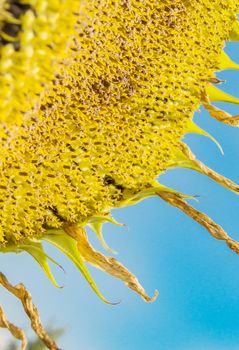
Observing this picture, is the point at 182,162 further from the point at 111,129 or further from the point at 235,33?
the point at 235,33

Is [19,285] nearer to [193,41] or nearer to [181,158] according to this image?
[181,158]

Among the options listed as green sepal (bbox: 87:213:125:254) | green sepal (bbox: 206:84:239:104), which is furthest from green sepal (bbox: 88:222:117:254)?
green sepal (bbox: 206:84:239:104)

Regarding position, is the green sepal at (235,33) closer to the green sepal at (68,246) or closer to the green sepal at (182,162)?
the green sepal at (182,162)

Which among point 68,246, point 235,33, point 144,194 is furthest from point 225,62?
point 68,246

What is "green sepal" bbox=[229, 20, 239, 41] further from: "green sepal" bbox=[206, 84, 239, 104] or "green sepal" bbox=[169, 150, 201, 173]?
"green sepal" bbox=[169, 150, 201, 173]

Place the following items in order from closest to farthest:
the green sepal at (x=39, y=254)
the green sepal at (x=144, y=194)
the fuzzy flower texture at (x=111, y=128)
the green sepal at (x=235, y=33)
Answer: the fuzzy flower texture at (x=111, y=128)
the green sepal at (x=39, y=254)
the green sepal at (x=144, y=194)
the green sepal at (x=235, y=33)

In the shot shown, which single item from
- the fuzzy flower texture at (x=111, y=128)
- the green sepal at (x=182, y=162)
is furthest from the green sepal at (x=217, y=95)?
the green sepal at (x=182, y=162)
